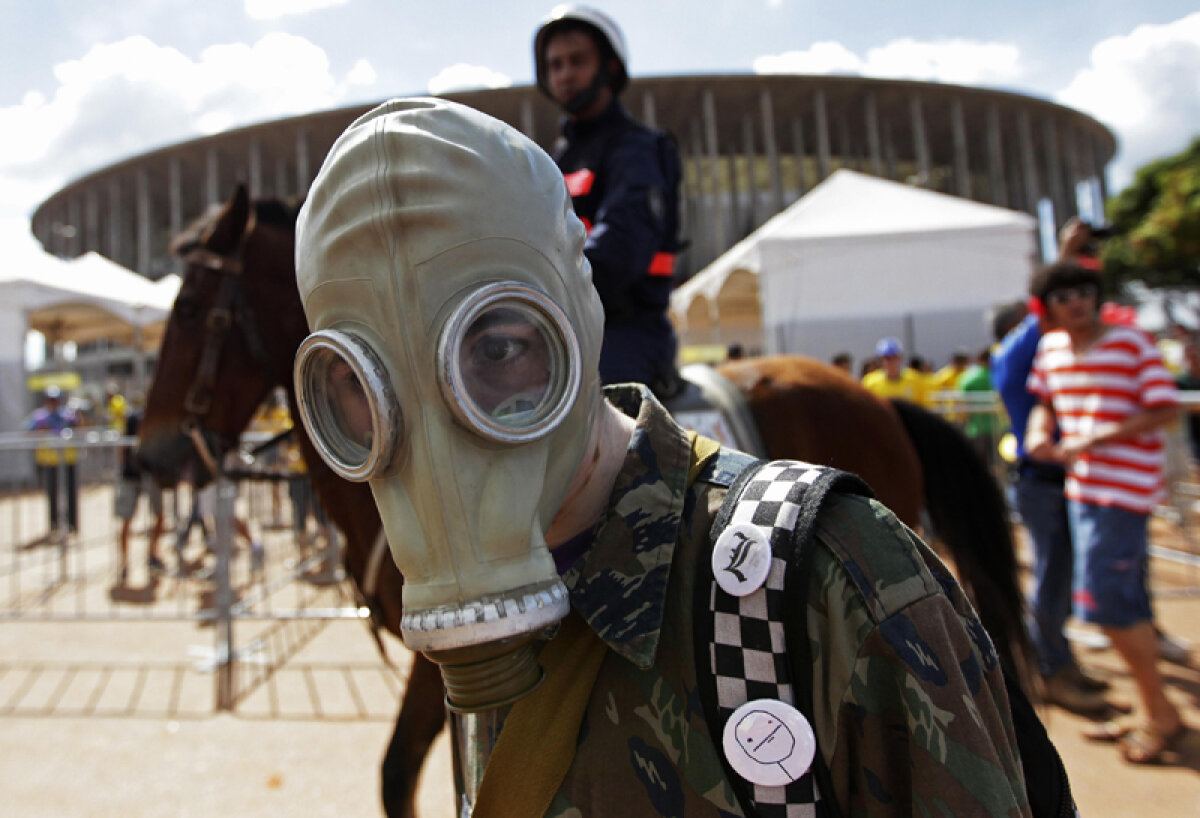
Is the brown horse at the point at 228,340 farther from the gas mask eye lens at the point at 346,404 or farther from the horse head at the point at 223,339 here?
the gas mask eye lens at the point at 346,404

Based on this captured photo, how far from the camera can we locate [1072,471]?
3445 mm

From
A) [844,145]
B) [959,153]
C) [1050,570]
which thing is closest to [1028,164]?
[959,153]

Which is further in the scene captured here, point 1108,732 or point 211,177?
point 211,177

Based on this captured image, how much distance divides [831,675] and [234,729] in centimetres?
393

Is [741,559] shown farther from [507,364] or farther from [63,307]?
[63,307]

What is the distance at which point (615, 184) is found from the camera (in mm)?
2256

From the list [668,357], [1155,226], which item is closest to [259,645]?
[668,357]

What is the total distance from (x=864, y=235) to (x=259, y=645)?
9.27 meters

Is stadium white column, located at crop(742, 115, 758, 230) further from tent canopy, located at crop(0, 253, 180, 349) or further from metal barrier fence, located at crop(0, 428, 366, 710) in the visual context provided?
metal barrier fence, located at crop(0, 428, 366, 710)

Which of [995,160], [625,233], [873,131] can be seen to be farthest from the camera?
[995,160]

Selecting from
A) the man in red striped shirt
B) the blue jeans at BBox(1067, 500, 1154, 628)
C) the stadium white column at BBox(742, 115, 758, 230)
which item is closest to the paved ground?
the man in red striped shirt

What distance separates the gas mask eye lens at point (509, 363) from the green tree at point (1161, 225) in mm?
25065

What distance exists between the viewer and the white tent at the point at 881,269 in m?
10.5

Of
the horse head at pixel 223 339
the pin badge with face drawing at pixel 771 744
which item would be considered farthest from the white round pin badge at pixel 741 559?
the horse head at pixel 223 339
